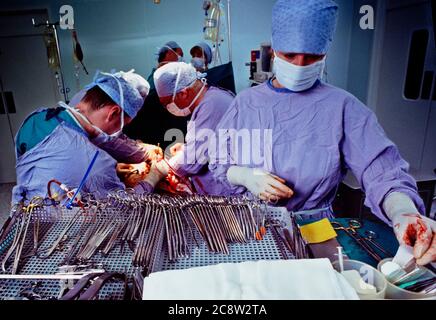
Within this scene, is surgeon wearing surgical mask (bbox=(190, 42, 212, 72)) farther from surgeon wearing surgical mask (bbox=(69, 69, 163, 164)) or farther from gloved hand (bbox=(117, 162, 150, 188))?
gloved hand (bbox=(117, 162, 150, 188))

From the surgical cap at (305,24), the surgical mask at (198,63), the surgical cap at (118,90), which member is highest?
the surgical cap at (305,24)

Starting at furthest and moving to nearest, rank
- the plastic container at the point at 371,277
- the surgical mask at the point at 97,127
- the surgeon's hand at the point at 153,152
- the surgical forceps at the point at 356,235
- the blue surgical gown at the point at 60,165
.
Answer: the surgeon's hand at the point at 153,152 < the surgical mask at the point at 97,127 < the blue surgical gown at the point at 60,165 < the surgical forceps at the point at 356,235 < the plastic container at the point at 371,277

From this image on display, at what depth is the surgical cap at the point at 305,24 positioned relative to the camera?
108cm

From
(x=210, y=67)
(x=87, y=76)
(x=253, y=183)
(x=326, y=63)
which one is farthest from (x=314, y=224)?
(x=87, y=76)

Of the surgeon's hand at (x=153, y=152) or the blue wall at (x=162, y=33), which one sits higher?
the blue wall at (x=162, y=33)

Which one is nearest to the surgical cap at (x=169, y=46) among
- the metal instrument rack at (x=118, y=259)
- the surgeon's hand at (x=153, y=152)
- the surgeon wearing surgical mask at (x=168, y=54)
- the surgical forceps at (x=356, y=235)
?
the surgeon wearing surgical mask at (x=168, y=54)

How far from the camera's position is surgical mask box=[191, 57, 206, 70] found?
1.52 metres

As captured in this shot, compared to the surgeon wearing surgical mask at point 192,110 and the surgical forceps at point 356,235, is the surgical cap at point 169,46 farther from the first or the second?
the surgical forceps at point 356,235

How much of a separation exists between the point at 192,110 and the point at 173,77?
0.20 metres

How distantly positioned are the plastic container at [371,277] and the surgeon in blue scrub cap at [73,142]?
887mm

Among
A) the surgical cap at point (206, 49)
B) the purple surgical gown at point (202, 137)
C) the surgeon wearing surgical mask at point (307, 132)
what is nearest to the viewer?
the surgeon wearing surgical mask at point (307, 132)

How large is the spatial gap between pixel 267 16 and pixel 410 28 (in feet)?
1.94

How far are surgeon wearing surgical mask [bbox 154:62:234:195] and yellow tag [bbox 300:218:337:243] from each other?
0.58 metres
